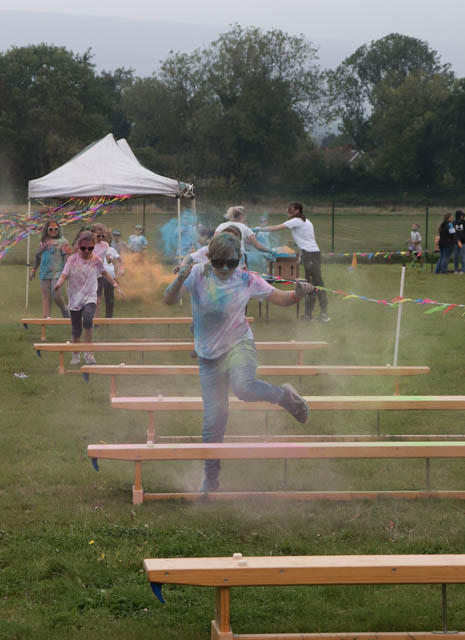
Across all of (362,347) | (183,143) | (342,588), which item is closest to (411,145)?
(183,143)

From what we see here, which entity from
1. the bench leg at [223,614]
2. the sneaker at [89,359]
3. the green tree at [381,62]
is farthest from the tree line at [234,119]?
the bench leg at [223,614]

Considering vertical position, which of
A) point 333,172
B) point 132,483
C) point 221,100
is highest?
point 221,100

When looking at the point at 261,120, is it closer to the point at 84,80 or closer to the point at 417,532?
the point at 84,80

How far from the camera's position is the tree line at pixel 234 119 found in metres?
63.2

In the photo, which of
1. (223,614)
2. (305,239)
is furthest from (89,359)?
(223,614)

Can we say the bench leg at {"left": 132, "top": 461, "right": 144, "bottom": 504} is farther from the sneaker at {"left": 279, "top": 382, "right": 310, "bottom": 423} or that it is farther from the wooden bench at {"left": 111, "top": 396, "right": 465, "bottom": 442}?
the wooden bench at {"left": 111, "top": 396, "right": 465, "bottom": 442}

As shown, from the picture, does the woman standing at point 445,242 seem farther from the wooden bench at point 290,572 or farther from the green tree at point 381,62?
the green tree at point 381,62

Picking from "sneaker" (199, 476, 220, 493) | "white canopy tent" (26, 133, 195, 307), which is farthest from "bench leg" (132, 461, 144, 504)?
"white canopy tent" (26, 133, 195, 307)

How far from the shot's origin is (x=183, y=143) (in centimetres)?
7200

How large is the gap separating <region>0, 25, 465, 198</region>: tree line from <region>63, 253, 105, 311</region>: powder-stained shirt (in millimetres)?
46628

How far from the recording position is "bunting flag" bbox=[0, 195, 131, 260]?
596 inches

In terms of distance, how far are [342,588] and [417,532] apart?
1.06m

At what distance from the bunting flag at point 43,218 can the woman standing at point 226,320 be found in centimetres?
897

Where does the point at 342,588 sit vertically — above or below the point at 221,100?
below
